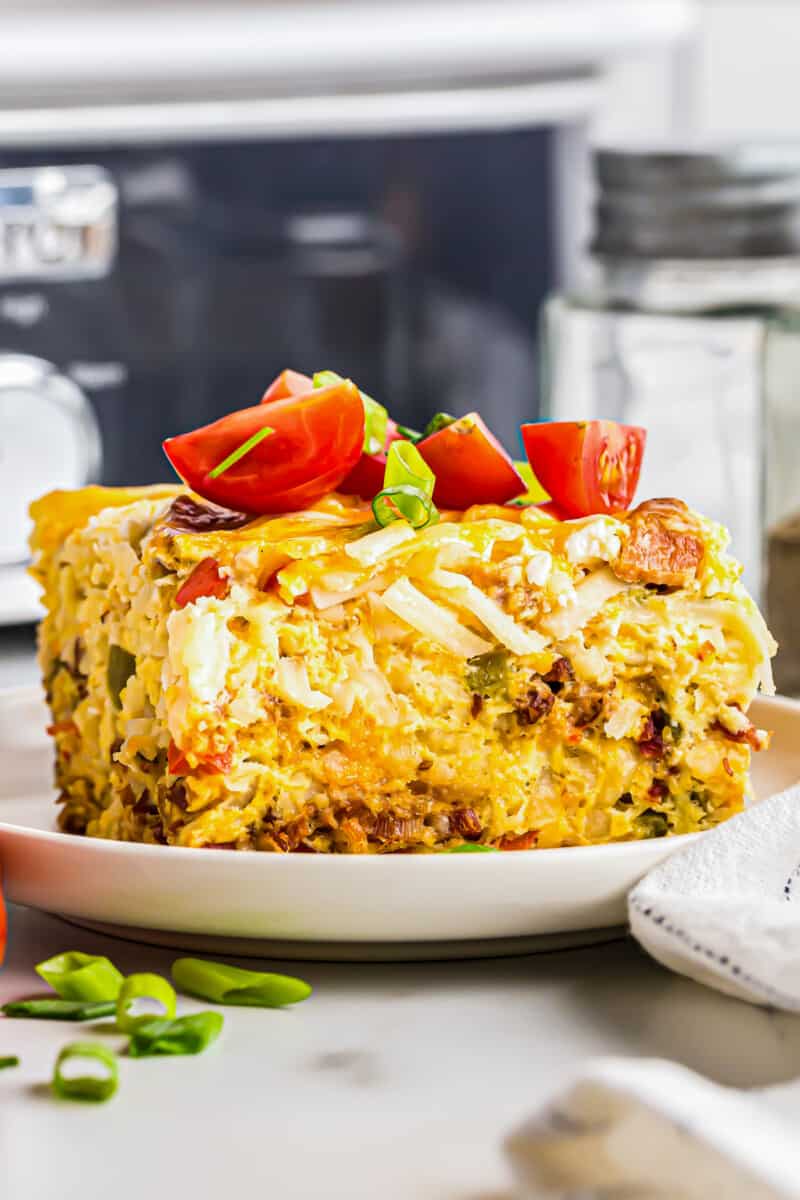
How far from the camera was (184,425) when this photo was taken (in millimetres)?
2209

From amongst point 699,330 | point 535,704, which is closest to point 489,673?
point 535,704

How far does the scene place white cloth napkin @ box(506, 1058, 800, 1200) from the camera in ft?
2.57

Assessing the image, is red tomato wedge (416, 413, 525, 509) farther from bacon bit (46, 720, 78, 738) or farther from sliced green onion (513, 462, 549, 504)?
bacon bit (46, 720, 78, 738)

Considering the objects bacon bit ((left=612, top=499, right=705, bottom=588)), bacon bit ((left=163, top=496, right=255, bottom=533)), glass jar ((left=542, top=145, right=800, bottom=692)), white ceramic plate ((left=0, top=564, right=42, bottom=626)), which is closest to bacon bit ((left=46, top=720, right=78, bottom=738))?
bacon bit ((left=163, top=496, right=255, bottom=533))

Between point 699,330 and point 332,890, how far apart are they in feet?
4.51

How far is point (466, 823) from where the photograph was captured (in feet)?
4.00

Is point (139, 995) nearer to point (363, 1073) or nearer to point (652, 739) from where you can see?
point (363, 1073)

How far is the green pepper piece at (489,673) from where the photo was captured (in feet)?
3.96

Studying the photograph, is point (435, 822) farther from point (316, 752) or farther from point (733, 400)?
point (733, 400)

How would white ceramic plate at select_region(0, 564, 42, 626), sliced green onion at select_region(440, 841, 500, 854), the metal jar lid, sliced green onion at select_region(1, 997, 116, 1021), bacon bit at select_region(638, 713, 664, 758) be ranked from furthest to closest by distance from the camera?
1. the metal jar lid
2. white ceramic plate at select_region(0, 564, 42, 626)
3. bacon bit at select_region(638, 713, 664, 758)
4. sliced green onion at select_region(440, 841, 500, 854)
5. sliced green onion at select_region(1, 997, 116, 1021)

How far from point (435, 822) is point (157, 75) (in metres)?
1.21

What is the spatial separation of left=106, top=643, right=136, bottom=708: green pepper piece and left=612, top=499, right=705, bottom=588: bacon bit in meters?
0.32

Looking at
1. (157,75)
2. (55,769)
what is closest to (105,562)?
(55,769)

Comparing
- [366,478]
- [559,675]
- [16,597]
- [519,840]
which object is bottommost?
[16,597]
